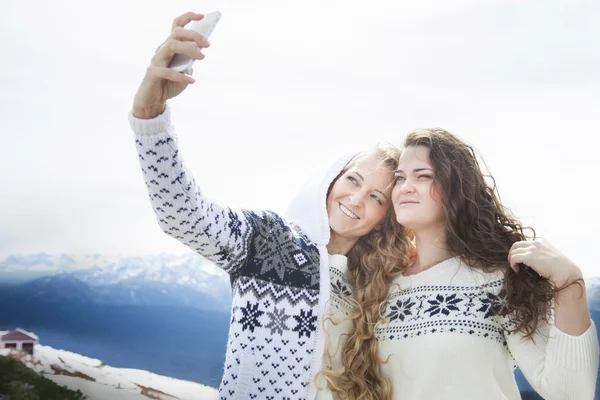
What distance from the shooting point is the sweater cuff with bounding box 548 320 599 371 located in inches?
71.0

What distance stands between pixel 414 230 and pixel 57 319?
2.40 meters

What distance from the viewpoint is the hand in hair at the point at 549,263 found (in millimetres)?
1814

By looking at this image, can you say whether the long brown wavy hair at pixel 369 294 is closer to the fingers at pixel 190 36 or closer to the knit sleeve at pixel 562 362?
the knit sleeve at pixel 562 362

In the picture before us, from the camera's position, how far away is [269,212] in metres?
2.04

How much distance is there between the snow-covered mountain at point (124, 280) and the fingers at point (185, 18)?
256cm

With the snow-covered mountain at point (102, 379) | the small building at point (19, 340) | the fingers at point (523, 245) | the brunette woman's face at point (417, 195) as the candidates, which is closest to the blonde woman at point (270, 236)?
the brunette woman's face at point (417, 195)

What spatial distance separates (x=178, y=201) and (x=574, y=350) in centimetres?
122

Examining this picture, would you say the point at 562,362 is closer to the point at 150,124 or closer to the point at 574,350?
the point at 574,350

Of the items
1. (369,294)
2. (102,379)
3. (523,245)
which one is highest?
(523,245)

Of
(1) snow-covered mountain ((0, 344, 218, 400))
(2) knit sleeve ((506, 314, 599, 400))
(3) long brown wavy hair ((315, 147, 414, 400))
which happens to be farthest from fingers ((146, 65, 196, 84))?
(1) snow-covered mountain ((0, 344, 218, 400))

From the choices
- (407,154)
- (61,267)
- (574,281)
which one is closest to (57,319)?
(61,267)

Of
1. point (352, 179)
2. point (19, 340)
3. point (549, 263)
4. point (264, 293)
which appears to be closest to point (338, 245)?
point (352, 179)

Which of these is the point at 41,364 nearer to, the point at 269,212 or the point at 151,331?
the point at 151,331

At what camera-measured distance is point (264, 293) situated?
1.90 metres
